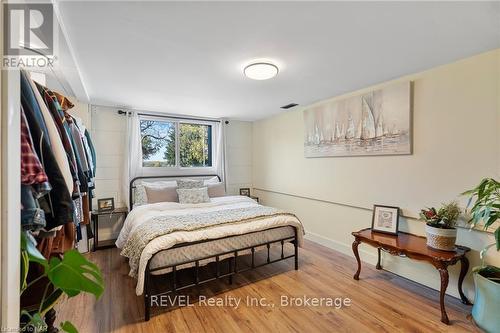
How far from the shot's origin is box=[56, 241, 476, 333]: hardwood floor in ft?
5.94

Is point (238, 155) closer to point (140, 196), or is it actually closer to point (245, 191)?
point (245, 191)

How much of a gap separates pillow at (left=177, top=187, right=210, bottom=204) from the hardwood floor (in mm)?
1235

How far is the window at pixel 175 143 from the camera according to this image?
13.4 feet

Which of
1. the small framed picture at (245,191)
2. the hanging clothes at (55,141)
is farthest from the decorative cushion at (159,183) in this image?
the hanging clothes at (55,141)

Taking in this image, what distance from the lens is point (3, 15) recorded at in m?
0.74

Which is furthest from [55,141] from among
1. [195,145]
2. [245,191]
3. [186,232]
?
[245,191]

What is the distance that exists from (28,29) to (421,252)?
3411 mm

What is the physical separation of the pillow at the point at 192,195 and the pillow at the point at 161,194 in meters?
0.11

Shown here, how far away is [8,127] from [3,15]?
0.36 m

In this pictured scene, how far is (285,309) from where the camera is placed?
2.03 metres

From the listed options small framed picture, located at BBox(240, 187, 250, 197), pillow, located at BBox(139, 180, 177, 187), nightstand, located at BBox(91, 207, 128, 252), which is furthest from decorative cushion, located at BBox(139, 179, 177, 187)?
small framed picture, located at BBox(240, 187, 250, 197)

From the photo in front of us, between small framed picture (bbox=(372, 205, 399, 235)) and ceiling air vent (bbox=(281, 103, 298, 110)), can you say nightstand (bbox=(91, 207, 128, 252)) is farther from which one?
small framed picture (bbox=(372, 205, 399, 235))

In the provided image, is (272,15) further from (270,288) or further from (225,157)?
(225,157)

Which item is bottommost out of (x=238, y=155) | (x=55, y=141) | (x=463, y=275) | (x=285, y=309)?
(x=285, y=309)
